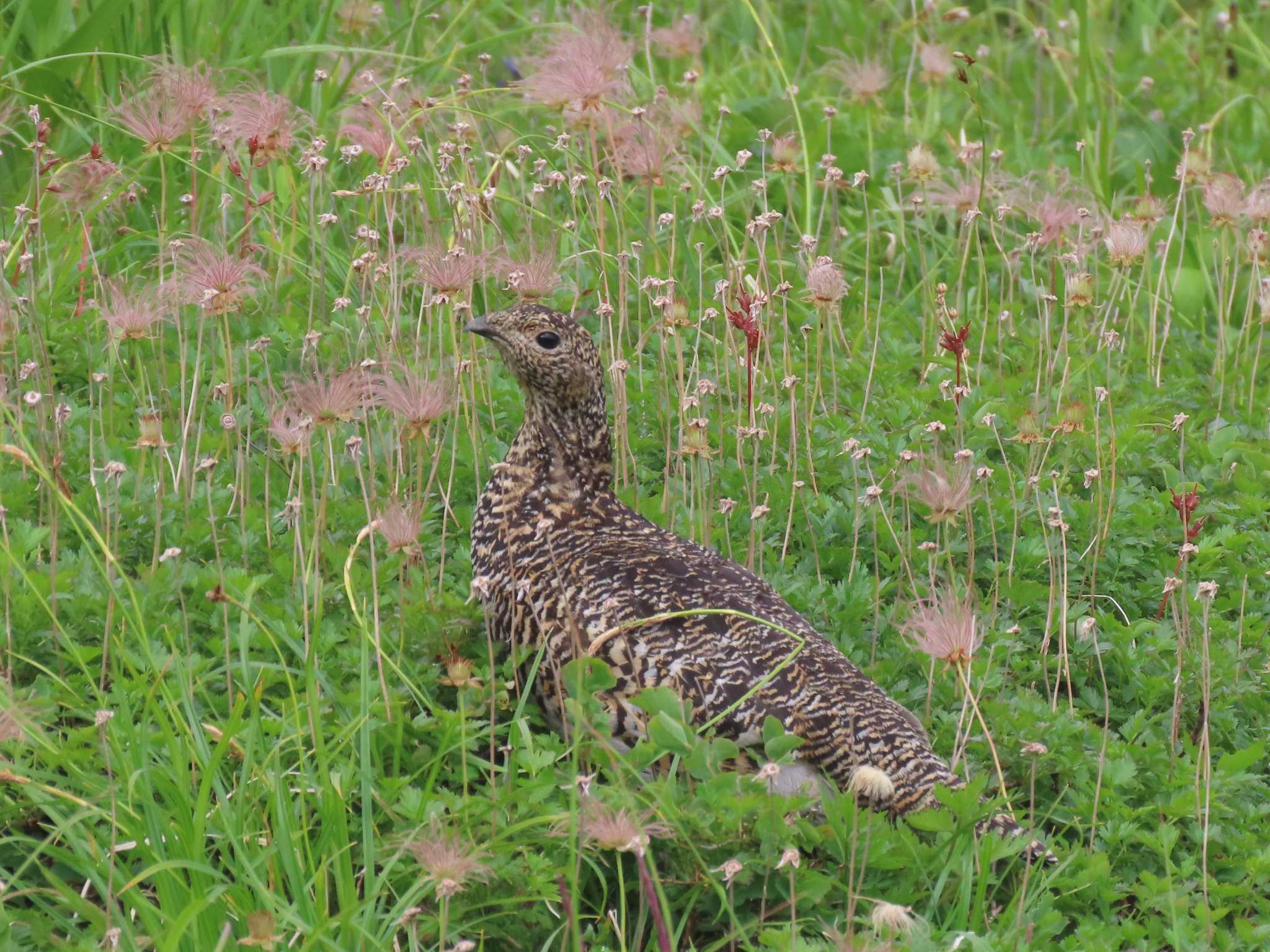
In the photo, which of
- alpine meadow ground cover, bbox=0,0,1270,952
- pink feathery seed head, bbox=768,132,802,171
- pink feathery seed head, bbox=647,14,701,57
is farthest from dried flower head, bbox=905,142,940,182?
pink feathery seed head, bbox=647,14,701,57

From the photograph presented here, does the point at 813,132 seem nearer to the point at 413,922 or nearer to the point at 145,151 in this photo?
the point at 145,151

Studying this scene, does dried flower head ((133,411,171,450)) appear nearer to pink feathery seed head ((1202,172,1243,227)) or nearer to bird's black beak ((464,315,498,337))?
bird's black beak ((464,315,498,337))

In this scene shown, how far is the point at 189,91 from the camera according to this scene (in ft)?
19.1

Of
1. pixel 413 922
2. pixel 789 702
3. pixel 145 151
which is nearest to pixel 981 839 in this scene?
pixel 789 702

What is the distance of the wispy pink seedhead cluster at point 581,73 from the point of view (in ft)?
19.5

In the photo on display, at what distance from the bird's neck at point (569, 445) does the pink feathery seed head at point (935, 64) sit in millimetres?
3774

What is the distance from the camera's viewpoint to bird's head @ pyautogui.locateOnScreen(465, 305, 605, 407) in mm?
5109

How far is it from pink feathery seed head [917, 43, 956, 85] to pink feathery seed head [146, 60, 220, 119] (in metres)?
3.69

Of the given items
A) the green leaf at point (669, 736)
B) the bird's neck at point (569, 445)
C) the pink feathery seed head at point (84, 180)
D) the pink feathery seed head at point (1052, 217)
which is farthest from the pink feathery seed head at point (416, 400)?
the pink feathery seed head at point (1052, 217)

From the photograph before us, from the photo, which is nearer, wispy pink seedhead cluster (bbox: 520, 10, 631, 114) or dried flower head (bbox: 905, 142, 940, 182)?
wispy pink seedhead cluster (bbox: 520, 10, 631, 114)

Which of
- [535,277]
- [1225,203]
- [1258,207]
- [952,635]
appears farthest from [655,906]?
[1225,203]

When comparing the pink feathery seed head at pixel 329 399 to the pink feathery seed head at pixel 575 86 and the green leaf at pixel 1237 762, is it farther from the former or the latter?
the green leaf at pixel 1237 762

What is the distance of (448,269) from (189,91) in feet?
4.08

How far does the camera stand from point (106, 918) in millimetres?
3465
